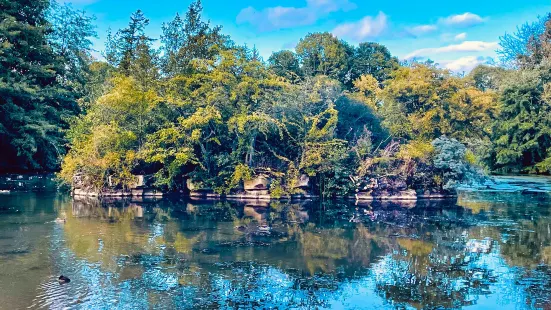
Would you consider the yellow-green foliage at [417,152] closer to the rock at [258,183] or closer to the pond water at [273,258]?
the pond water at [273,258]

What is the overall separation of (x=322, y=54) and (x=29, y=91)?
2455 cm

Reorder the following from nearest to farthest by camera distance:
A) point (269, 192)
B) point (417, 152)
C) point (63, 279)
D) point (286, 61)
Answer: point (63, 279), point (417, 152), point (269, 192), point (286, 61)

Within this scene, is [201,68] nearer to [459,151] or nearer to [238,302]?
[459,151]

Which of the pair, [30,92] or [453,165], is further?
[30,92]

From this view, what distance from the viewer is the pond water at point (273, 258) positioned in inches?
385

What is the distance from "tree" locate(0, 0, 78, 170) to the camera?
33500mm

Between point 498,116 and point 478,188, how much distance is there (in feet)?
44.9

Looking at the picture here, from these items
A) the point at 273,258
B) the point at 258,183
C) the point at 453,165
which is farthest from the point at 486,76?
the point at 273,258

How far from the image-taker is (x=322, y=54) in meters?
45.4

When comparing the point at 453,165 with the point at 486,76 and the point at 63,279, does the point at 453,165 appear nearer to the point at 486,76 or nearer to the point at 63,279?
the point at 63,279

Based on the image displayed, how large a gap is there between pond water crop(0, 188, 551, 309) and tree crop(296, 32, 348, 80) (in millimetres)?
25231

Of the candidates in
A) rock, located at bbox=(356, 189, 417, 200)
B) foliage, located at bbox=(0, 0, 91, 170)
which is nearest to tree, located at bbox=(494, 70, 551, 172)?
rock, located at bbox=(356, 189, 417, 200)

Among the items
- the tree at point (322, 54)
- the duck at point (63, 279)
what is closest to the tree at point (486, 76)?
the tree at point (322, 54)

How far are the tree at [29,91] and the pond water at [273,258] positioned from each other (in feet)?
45.4
